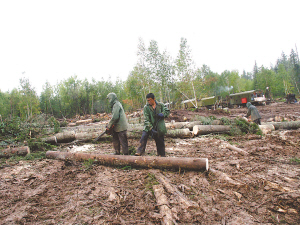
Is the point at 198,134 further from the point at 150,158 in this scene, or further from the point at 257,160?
the point at 150,158

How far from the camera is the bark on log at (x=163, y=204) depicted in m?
2.24

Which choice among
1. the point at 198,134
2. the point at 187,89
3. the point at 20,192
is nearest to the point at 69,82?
the point at 187,89

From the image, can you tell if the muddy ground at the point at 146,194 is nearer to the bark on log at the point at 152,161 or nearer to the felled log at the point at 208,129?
the bark on log at the point at 152,161

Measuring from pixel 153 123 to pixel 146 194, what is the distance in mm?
2276

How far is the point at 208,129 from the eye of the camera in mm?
9102

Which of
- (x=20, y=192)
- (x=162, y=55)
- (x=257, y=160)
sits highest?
(x=162, y=55)

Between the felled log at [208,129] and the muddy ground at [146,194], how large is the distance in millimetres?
4220

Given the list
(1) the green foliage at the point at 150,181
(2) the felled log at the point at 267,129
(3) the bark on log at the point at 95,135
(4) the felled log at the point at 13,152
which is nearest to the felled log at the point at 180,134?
(3) the bark on log at the point at 95,135

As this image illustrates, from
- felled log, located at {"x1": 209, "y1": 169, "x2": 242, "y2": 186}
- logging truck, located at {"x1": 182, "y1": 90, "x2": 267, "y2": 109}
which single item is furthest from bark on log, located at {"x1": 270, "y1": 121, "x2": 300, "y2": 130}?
logging truck, located at {"x1": 182, "y1": 90, "x2": 267, "y2": 109}

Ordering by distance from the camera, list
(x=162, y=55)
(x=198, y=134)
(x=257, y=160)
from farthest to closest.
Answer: (x=162, y=55) < (x=198, y=134) < (x=257, y=160)

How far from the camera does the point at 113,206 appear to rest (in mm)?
2695

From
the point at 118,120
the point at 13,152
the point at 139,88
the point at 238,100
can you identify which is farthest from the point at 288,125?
the point at 139,88

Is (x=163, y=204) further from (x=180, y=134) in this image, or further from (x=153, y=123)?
(x=180, y=134)

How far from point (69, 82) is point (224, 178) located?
39651mm
